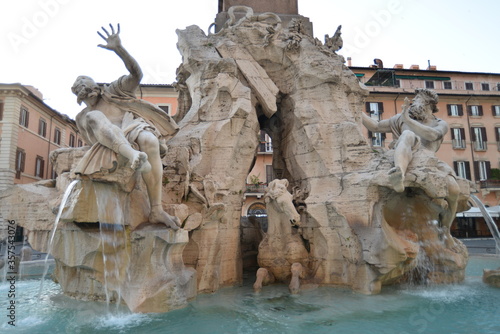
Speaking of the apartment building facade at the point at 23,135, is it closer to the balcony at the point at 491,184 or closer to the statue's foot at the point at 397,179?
the statue's foot at the point at 397,179

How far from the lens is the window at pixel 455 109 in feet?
83.9

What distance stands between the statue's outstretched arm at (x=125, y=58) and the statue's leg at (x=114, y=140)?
838mm

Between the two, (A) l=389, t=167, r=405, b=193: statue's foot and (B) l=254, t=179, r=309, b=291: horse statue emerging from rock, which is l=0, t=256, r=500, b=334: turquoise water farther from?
(A) l=389, t=167, r=405, b=193: statue's foot

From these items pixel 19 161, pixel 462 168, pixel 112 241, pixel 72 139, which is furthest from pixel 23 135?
pixel 462 168

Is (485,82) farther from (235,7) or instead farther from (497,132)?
(235,7)

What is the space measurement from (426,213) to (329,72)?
3019 millimetres

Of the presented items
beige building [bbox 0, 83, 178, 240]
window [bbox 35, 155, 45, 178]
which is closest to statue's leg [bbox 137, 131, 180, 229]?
beige building [bbox 0, 83, 178, 240]

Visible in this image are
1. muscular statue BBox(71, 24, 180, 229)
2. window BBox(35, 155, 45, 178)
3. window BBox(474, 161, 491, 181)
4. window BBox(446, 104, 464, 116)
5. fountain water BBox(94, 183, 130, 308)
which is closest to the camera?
muscular statue BBox(71, 24, 180, 229)

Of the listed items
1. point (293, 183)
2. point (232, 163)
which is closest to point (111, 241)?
point (232, 163)

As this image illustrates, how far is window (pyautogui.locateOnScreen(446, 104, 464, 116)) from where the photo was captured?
83.9 feet

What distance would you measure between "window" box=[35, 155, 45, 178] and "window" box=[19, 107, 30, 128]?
90.2 inches

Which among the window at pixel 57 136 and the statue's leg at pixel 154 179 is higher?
the window at pixel 57 136

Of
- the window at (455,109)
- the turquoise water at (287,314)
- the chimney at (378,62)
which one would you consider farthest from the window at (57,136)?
the window at (455,109)

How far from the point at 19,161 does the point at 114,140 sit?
802 inches
